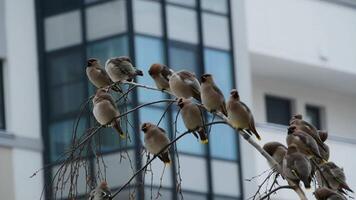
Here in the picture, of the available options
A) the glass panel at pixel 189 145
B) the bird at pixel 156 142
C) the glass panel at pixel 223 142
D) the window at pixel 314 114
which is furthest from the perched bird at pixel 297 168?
the window at pixel 314 114

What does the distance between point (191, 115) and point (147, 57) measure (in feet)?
54.3

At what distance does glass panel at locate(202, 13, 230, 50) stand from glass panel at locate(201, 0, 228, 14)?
119 millimetres

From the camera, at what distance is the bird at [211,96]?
11060 millimetres

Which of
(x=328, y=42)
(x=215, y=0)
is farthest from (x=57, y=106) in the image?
(x=328, y=42)

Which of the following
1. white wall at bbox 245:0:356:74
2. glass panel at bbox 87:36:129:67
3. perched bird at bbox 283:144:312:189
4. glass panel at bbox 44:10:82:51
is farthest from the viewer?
Result: white wall at bbox 245:0:356:74

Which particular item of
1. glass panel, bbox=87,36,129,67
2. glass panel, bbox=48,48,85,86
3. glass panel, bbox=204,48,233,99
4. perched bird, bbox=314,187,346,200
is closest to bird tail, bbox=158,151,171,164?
perched bird, bbox=314,187,346,200

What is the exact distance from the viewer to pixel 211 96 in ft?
36.7

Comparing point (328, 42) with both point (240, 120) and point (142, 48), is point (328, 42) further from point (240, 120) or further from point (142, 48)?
point (240, 120)

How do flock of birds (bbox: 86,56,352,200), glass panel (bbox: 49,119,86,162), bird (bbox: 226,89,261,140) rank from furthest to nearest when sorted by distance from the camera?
glass panel (bbox: 49,119,86,162) → bird (bbox: 226,89,261,140) → flock of birds (bbox: 86,56,352,200)

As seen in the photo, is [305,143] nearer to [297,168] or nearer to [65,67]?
[297,168]

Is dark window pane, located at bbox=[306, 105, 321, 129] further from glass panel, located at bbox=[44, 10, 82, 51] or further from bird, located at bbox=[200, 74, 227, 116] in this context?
bird, located at bbox=[200, 74, 227, 116]

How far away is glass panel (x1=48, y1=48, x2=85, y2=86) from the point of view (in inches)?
1098

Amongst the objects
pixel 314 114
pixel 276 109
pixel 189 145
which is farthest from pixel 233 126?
pixel 314 114

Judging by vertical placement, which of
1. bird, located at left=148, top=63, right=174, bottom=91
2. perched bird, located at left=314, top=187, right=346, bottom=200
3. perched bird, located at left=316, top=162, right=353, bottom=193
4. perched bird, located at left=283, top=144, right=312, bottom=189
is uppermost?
bird, located at left=148, top=63, right=174, bottom=91
